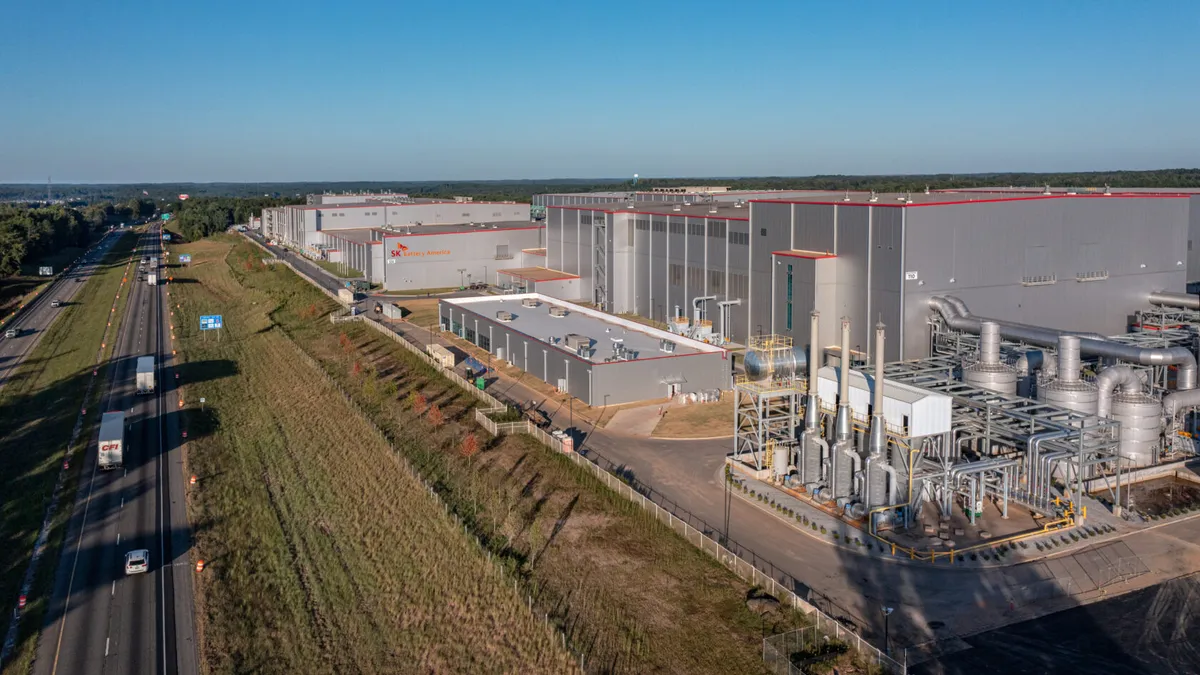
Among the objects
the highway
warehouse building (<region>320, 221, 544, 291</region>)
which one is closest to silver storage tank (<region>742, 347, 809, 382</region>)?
the highway

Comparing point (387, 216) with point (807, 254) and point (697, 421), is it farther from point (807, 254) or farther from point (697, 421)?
point (697, 421)

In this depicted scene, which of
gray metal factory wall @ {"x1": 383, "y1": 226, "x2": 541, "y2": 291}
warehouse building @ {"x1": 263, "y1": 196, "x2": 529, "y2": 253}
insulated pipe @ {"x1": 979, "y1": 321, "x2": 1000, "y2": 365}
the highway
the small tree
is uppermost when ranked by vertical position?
warehouse building @ {"x1": 263, "y1": 196, "x2": 529, "y2": 253}

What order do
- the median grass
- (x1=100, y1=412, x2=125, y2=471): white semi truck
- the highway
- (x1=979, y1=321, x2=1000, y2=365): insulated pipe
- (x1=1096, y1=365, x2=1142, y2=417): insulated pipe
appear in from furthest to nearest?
(x1=100, y1=412, x2=125, y2=471): white semi truck → (x1=979, y1=321, x2=1000, y2=365): insulated pipe → (x1=1096, y1=365, x2=1142, y2=417): insulated pipe → the highway → the median grass

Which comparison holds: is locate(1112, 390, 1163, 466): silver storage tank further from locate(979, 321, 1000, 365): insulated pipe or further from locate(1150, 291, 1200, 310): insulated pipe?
locate(1150, 291, 1200, 310): insulated pipe

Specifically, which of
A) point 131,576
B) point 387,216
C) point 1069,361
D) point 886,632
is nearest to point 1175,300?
point 1069,361

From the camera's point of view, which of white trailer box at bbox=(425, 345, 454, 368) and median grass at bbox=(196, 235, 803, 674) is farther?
white trailer box at bbox=(425, 345, 454, 368)

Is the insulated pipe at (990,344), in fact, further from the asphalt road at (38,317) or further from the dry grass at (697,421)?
the asphalt road at (38,317)

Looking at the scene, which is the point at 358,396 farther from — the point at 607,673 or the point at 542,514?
the point at 607,673
